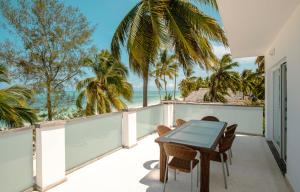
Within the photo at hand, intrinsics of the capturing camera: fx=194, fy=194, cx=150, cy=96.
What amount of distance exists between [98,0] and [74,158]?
17339 mm

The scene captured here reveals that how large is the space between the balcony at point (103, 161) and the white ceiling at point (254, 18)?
9.83ft

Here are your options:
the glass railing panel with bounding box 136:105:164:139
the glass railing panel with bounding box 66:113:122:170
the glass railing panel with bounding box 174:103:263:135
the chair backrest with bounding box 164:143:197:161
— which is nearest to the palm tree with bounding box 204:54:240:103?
the glass railing panel with bounding box 174:103:263:135

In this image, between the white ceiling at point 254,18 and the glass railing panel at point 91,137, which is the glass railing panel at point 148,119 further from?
the white ceiling at point 254,18

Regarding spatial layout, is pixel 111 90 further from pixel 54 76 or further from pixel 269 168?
pixel 269 168

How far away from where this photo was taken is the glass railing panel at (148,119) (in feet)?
21.2

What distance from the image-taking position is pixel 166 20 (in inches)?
279

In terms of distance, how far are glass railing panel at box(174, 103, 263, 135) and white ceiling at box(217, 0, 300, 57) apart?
2.82 metres

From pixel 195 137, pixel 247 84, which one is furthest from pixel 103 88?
pixel 247 84

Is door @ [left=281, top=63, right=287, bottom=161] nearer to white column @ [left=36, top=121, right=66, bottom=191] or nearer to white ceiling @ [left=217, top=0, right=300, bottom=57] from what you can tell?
white ceiling @ [left=217, top=0, right=300, bottom=57]

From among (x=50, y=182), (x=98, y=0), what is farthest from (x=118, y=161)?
(x=98, y=0)

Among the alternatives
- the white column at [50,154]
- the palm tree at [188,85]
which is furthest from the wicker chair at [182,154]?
the palm tree at [188,85]

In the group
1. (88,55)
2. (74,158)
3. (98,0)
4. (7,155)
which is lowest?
(74,158)

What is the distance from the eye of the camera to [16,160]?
118 inches

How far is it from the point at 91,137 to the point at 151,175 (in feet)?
5.46
